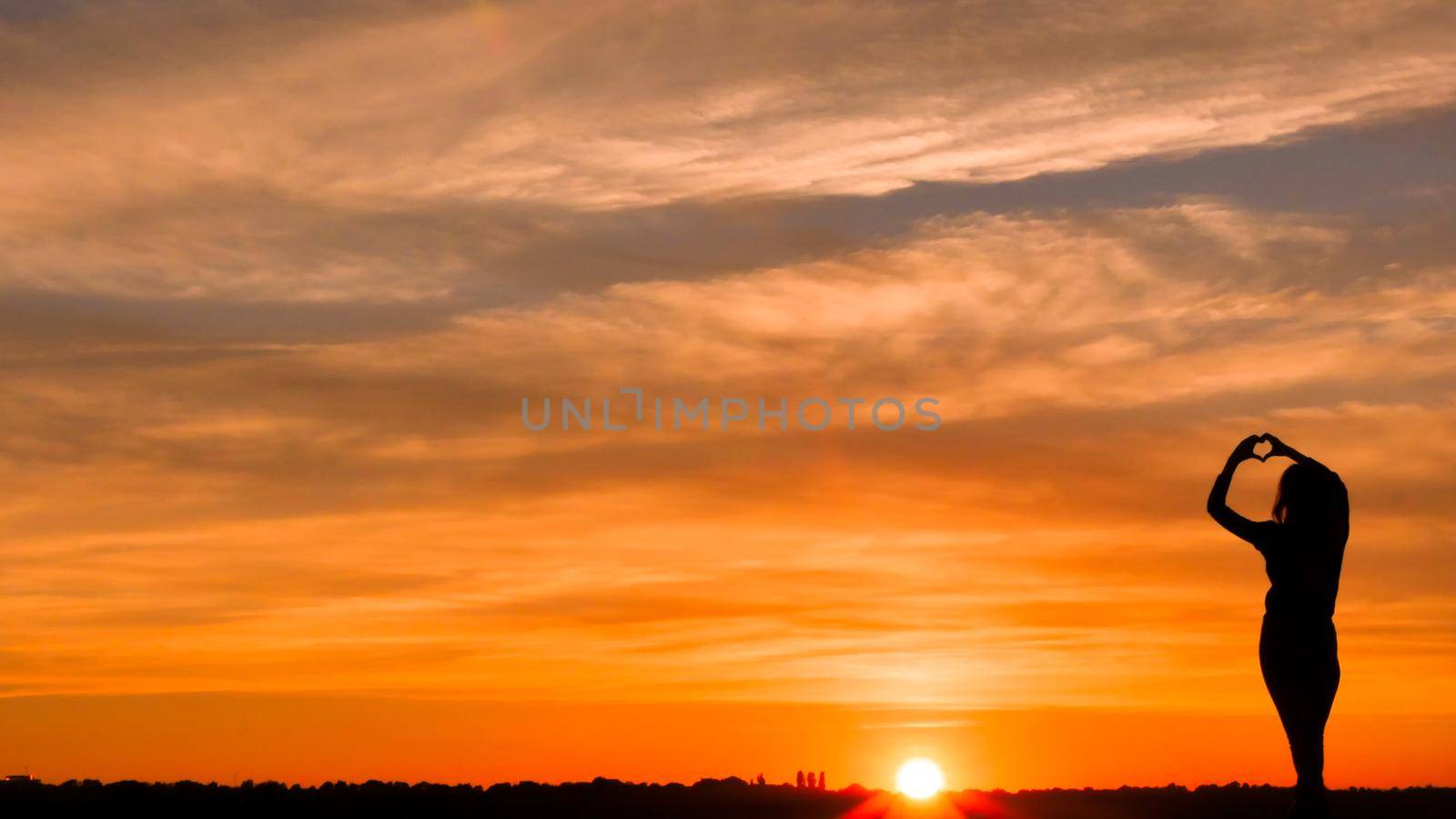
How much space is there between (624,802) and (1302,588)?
20.3 ft

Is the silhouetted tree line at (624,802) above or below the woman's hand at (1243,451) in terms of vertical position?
below

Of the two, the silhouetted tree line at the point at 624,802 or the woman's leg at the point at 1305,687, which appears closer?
the woman's leg at the point at 1305,687

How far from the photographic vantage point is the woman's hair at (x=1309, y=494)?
35.5 feet

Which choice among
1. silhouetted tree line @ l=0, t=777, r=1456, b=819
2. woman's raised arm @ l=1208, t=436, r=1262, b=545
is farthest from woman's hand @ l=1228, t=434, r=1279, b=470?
silhouetted tree line @ l=0, t=777, r=1456, b=819

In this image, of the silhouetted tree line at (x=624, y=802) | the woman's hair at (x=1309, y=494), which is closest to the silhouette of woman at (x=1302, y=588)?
the woman's hair at (x=1309, y=494)

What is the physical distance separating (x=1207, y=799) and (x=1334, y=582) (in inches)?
182

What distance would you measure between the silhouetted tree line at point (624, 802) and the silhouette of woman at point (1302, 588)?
9.00 ft

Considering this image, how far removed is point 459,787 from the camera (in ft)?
50.3

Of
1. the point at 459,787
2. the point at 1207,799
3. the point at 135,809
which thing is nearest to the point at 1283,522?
the point at 1207,799

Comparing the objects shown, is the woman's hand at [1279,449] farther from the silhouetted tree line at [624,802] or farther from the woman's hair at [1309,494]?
the silhouetted tree line at [624,802]

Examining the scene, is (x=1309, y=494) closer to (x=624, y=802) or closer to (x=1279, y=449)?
(x=1279, y=449)

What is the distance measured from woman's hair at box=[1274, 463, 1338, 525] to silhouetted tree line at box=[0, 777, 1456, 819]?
3.81m

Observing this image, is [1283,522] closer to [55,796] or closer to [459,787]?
[459,787]

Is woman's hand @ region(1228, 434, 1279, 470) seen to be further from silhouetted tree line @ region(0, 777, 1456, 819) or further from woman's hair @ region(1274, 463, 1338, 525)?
silhouetted tree line @ region(0, 777, 1456, 819)
